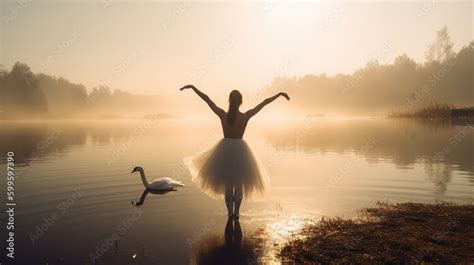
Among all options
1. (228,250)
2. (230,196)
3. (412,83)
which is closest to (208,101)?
(230,196)

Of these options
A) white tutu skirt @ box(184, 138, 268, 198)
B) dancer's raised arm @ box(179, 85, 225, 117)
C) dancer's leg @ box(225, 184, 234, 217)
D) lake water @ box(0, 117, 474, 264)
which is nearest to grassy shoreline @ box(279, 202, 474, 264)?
lake water @ box(0, 117, 474, 264)

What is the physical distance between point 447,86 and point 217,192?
136 m

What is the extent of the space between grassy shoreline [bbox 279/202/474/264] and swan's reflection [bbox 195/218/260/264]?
2.80 ft

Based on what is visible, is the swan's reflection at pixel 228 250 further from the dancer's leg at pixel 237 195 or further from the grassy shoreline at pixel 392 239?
the dancer's leg at pixel 237 195

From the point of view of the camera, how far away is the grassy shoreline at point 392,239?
322 inches

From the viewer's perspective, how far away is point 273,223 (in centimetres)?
1188

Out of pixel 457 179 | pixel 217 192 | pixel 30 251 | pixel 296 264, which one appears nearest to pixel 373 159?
pixel 457 179

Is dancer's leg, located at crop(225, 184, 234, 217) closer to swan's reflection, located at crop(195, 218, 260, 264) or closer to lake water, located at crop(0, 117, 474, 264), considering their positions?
lake water, located at crop(0, 117, 474, 264)

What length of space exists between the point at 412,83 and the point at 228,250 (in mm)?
148565

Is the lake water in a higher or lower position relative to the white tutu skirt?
lower

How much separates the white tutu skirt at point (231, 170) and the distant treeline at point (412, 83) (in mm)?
120629

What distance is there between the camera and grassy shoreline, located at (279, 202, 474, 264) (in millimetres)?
8188

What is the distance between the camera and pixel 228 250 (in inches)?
374

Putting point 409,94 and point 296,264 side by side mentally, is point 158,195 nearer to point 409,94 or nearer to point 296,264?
point 296,264
